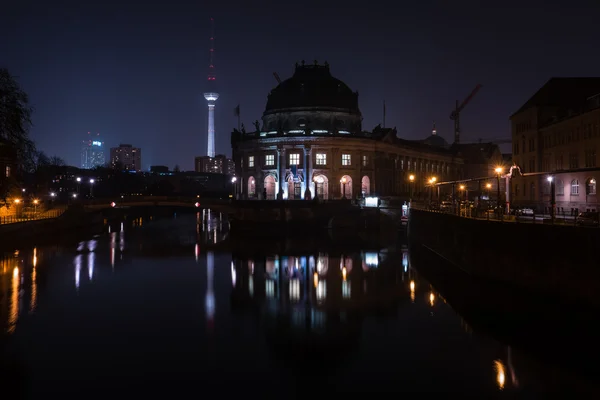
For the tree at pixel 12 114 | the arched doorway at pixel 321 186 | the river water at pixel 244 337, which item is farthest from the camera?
the arched doorway at pixel 321 186

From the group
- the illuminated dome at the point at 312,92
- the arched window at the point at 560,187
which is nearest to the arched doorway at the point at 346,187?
the illuminated dome at the point at 312,92

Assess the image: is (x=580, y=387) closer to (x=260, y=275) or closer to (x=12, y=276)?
(x=260, y=275)

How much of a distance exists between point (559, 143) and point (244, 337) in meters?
56.0

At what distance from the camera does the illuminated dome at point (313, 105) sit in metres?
110

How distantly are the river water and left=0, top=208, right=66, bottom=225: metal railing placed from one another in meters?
18.4

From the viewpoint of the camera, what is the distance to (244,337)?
29453 mm

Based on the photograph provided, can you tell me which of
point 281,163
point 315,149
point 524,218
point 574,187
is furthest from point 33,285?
point 315,149

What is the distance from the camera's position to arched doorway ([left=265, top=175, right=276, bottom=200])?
105812 millimetres

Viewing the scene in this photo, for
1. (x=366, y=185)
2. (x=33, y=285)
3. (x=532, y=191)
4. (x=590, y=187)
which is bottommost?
(x=33, y=285)

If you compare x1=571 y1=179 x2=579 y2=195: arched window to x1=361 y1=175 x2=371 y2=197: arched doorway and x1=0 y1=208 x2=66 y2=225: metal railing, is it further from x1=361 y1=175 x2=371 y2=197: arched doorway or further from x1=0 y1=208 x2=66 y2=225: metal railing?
x1=0 y1=208 x2=66 y2=225: metal railing

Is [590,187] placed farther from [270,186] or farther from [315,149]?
[270,186]

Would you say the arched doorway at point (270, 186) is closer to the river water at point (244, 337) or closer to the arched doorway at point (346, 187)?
the arched doorway at point (346, 187)

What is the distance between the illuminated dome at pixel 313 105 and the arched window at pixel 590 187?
5369 centimetres

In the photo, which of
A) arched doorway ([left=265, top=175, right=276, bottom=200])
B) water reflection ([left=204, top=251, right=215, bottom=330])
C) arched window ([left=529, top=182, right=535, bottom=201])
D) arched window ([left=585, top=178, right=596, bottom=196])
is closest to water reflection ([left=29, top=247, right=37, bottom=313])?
water reflection ([left=204, top=251, right=215, bottom=330])
